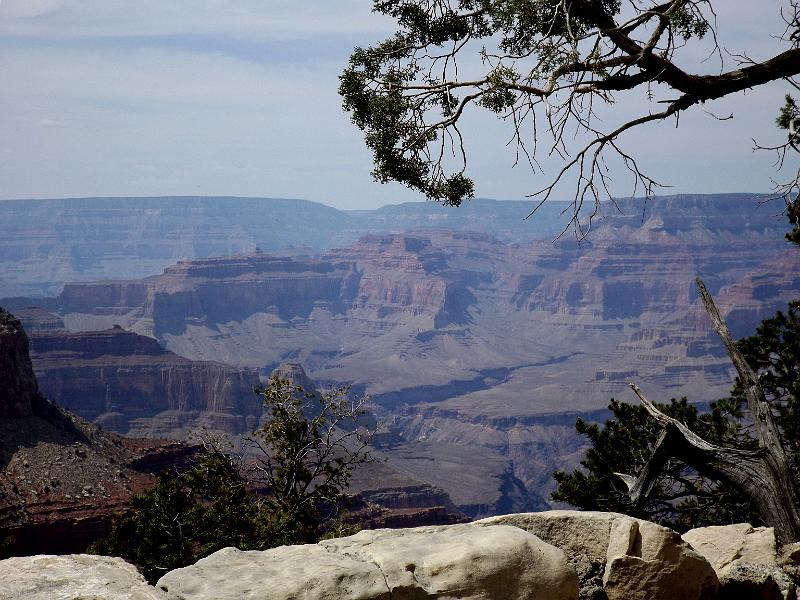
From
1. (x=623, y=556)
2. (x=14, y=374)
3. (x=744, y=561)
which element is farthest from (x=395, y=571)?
(x=14, y=374)

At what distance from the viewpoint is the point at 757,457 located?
39.5 feet

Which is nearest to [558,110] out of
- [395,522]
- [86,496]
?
[86,496]

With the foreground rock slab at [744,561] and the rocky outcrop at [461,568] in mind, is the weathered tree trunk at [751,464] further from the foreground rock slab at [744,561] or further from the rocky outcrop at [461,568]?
the rocky outcrop at [461,568]

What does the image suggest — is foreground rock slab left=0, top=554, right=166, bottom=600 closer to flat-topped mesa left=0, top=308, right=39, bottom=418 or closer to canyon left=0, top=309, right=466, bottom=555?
A: canyon left=0, top=309, right=466, bottom=555

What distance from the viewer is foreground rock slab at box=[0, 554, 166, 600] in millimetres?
6758

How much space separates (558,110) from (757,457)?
5.72 m

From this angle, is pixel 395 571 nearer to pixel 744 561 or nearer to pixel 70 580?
pixel 70 580

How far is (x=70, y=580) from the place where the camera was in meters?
7.02

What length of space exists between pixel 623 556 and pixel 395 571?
2.50 m

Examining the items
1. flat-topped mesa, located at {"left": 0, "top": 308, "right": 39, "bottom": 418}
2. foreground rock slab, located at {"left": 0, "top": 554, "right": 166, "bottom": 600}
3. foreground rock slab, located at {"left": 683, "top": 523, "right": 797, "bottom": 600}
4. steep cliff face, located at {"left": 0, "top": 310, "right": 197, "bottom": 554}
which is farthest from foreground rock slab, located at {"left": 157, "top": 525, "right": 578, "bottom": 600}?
flat-topped mesa, located at {"left": 0, "top": 308, "right": 39, "bottom": 418}

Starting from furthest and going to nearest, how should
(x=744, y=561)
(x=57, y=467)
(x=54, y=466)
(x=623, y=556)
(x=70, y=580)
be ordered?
(x=57, y=467), (x=54, y=466), (x=744, y=561), (x=623, y=556), (x=70, y=580)

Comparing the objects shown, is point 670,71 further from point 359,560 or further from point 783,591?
point 359,560

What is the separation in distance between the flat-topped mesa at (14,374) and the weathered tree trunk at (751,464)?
7527 centimetres

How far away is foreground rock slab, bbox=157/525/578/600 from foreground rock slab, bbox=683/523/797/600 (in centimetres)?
204
